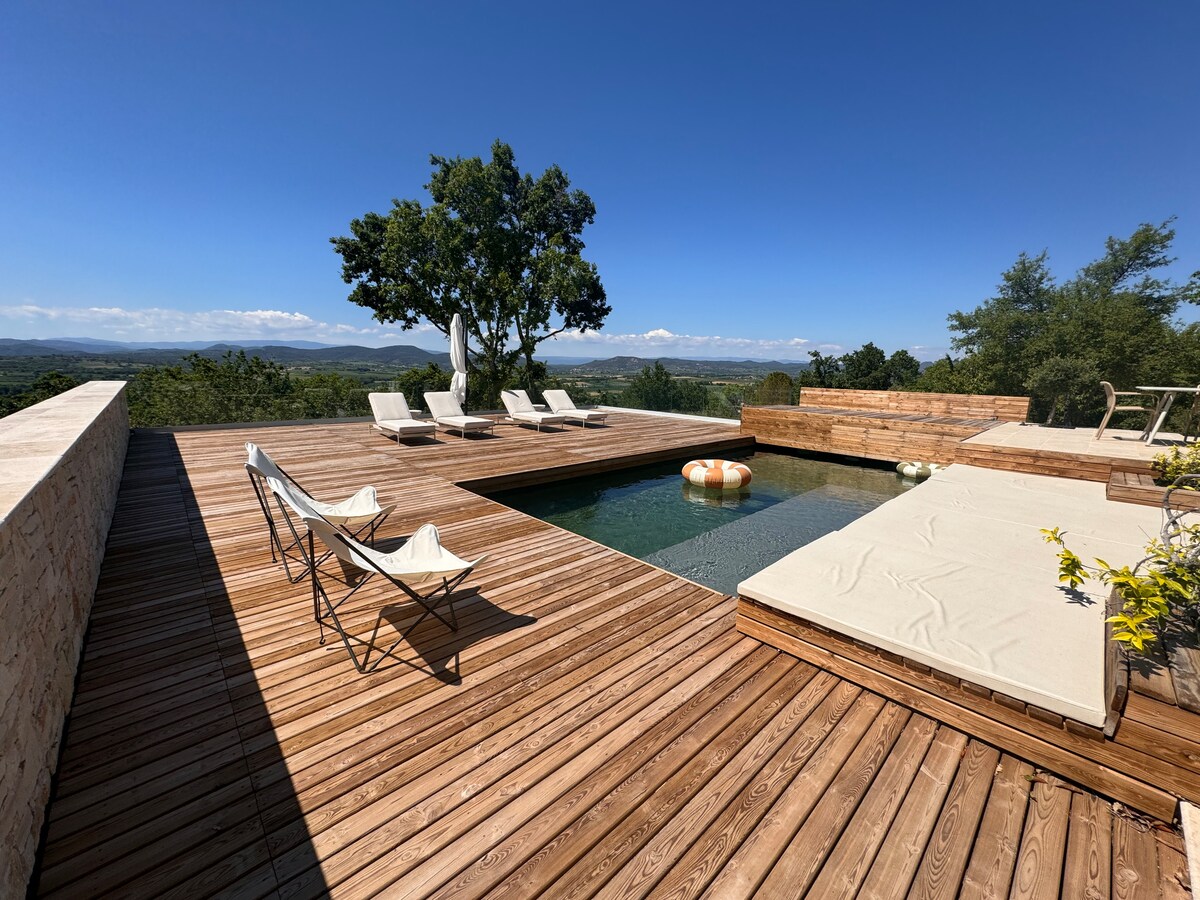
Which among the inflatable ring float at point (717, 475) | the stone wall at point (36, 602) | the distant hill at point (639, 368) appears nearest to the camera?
the stone wall at point (36, 602)

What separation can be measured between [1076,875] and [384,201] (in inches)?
662

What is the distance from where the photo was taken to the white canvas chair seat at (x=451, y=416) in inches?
335

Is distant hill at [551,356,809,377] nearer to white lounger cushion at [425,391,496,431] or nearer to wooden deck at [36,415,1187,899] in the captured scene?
white lounger cushion at [425,391,496,431]

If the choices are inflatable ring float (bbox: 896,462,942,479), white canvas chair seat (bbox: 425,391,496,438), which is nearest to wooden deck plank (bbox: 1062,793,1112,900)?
inflatable ring float (bbox: 896,462,942,479)

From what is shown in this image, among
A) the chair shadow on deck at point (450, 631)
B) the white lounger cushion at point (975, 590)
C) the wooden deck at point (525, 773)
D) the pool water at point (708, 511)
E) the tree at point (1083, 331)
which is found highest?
the tree at point (1083, 331)

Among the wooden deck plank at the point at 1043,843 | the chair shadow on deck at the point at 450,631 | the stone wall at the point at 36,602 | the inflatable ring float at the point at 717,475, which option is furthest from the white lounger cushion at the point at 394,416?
the wooden deck plank at the point at 1043,843

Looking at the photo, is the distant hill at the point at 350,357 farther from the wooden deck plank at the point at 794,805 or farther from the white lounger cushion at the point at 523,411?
the wooden deck plank at the point at 794,805

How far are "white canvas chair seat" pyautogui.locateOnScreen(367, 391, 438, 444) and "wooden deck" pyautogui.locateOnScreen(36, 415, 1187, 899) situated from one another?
16.2 ft

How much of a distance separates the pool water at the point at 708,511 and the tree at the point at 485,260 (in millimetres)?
7443

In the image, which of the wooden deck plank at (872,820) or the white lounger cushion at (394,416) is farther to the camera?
the white lounger cushion at (394,416)

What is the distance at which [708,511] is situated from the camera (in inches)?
252

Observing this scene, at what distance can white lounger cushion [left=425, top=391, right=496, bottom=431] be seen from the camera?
851cm

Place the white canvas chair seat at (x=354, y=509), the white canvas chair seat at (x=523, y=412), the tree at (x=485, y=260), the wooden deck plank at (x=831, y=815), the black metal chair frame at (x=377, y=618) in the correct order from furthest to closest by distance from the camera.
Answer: the tree at (x=485, y=260), the white canvas chair seat at (x=523, y=412), the white canvas chair seat at (x=354, y=509), the black metal chair frame at (x=377, y=618), the wooden deck plank at (x=831, y=815)

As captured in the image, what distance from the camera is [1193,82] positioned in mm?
12398
